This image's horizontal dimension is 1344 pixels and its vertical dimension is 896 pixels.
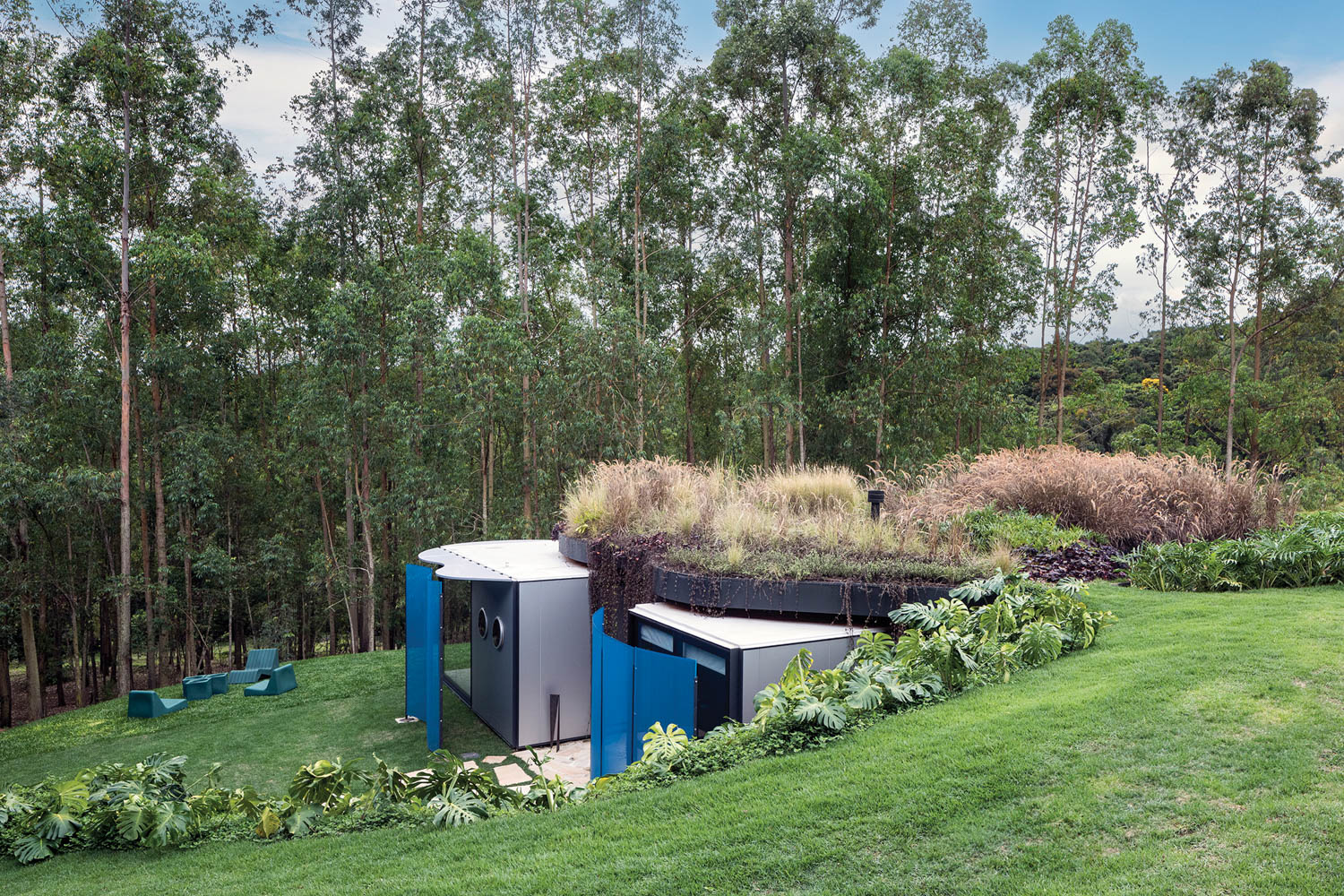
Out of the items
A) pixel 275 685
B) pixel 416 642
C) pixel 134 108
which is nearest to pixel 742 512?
pixel 416 642

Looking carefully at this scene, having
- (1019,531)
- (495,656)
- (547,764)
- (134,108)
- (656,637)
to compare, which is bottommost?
(547,764)

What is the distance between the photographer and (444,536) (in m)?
14.9

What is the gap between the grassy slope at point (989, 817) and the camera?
2414 millimetres

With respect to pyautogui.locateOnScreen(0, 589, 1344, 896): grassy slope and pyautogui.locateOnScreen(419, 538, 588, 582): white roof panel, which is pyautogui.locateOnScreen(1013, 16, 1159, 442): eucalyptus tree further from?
pyautogui.locateOnScreen(0, 589, 1344, 896): grassy slope

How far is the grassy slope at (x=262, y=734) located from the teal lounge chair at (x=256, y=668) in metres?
0.16

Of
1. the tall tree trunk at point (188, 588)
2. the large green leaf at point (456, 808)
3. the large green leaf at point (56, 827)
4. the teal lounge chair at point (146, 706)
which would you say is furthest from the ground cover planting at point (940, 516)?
the tall tree trunk at point (188, 588)

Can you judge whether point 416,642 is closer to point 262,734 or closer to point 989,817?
point 262,734

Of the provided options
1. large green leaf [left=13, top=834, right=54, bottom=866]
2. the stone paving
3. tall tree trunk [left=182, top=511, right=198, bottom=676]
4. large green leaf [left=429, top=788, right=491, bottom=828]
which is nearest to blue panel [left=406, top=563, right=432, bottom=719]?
the stone paving

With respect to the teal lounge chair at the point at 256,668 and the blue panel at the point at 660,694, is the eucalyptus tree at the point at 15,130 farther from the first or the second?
the blue panel at the point at 660,694

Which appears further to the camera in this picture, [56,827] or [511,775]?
[511,775]

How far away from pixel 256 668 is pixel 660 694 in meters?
8.78

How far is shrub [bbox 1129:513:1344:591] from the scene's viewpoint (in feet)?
17.8

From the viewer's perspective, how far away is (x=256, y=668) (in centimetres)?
1126

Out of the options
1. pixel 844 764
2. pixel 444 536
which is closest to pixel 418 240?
pixel 444 536
